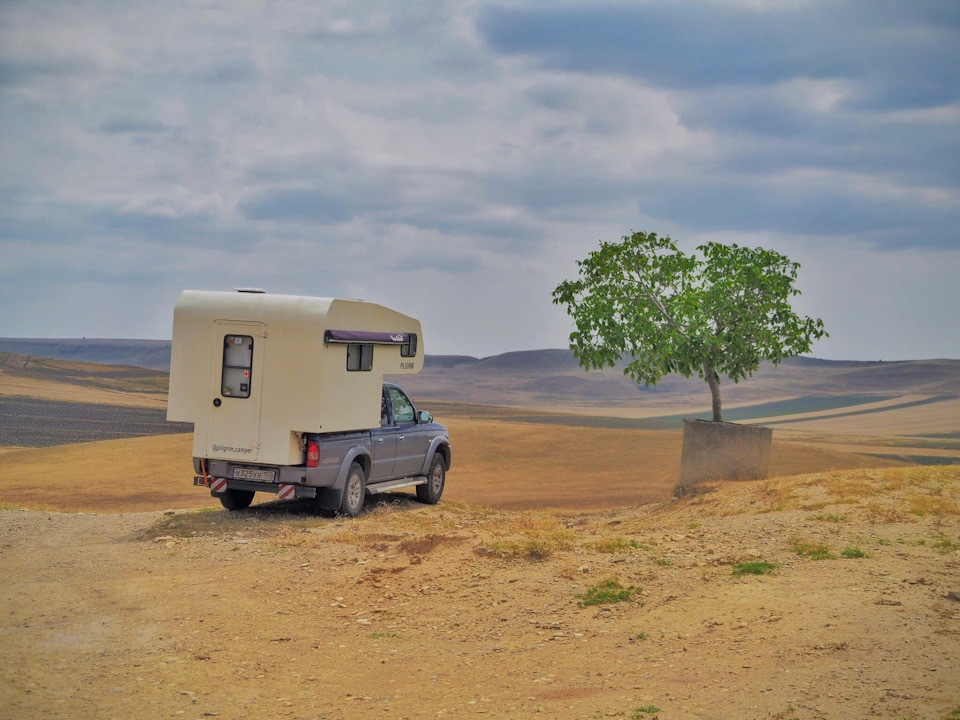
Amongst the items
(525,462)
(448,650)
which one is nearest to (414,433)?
(448,650)

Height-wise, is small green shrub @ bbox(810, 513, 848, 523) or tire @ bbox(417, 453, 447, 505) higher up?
small green shrub @ bbox(810, 513, 848, 523)

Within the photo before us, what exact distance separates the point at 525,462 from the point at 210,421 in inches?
794

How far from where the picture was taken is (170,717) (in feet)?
21.7

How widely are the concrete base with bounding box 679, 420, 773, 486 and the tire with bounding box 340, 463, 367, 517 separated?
7.22 meters

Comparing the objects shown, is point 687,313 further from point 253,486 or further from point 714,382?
point 253,486

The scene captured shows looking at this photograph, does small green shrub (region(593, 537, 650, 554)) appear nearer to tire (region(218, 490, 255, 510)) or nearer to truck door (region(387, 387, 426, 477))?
truck door (region(387, 387, 426, 477))

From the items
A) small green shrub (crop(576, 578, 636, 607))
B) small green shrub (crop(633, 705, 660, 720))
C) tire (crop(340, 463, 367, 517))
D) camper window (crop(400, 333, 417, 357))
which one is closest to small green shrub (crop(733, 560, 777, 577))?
small green shrub (crop(576, 578, 636, 607))

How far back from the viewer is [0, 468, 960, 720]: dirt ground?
6.94 m

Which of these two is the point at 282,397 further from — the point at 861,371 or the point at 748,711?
the point at 861,371

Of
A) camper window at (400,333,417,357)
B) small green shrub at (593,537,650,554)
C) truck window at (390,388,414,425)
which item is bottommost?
small green shrub at (593,537,650,554)

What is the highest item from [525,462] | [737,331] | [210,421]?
[737,331]

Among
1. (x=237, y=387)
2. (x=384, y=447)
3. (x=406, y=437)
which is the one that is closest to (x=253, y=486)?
(x=237, y=387)

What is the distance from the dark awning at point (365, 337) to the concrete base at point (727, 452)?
6.63 meters

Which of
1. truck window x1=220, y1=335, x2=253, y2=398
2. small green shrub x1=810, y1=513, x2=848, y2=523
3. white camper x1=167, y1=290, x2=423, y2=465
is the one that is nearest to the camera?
small green shrub x1=810, y1=513, x2=848, y2=523
